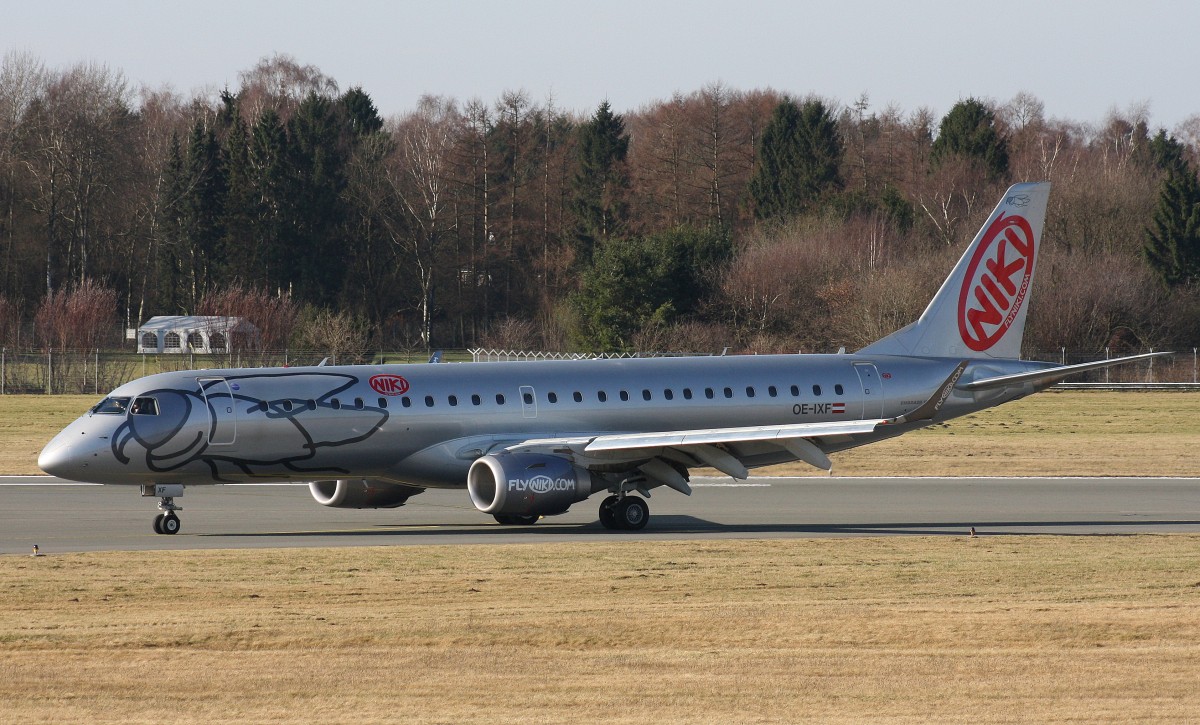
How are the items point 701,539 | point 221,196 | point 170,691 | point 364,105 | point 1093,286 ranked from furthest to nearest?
1. point 364,105
2. point 221,196
3. point 1093,286
4. point 701,539
5. point 170,691

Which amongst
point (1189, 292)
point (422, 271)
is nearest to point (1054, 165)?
point (1189, 292)

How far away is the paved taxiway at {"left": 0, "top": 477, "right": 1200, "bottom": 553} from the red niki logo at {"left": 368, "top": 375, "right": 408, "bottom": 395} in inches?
99.9

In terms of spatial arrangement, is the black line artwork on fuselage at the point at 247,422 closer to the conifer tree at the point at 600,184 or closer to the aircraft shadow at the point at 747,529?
the aircraft shadow at the point at 747,529

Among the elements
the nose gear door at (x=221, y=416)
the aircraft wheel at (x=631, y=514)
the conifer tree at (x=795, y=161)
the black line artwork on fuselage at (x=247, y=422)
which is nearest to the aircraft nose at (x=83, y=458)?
the black line artwork on fuselage at (x=247, y=422)

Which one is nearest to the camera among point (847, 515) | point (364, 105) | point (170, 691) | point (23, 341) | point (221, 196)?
point (170, 691)

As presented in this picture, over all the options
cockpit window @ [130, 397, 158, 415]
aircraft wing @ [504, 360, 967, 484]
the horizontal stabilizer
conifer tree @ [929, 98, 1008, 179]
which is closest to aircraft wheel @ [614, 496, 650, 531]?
aircraft wing @ [504, 360, 967, 484]

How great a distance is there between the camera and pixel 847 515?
30516 mm

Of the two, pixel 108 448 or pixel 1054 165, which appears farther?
pixel 1054 165

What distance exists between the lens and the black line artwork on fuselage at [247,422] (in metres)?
26.8

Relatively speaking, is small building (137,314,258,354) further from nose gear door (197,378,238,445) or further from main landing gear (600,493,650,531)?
main landing gear (600,493,650,531)

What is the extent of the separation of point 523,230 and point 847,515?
3592 inches

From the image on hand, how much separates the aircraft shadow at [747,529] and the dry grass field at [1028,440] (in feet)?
37.6

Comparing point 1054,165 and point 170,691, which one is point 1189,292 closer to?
point 1054,165

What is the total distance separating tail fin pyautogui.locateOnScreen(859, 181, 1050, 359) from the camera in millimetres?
34156
